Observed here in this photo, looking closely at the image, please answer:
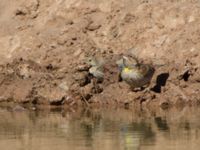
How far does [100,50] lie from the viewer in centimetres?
1296

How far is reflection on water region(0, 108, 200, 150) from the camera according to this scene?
8688 millimetres

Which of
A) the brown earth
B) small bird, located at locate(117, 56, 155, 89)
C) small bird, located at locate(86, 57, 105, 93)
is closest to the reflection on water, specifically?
the brown earth

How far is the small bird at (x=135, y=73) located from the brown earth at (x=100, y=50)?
14 cm

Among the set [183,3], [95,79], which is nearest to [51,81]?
[95,79]

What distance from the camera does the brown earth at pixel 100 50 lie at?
12180mm

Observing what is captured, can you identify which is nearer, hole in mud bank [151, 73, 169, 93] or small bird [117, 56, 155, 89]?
small bird [117, 56, 155, 89]

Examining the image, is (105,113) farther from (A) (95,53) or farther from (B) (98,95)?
(A) (95,53)

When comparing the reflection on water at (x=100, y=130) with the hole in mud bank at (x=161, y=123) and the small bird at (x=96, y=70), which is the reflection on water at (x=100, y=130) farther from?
the small bird at (x=96, y=70)

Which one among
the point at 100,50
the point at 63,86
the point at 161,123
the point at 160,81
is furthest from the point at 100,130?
the point at 100,50

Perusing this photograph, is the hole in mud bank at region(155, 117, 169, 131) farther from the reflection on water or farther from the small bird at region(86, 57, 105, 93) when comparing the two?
the small bird at region(86, 57, 105, 93)

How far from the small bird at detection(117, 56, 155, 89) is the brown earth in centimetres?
14

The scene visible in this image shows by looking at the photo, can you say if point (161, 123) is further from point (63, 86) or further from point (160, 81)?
point (63, 86)

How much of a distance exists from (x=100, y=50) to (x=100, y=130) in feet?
11.0

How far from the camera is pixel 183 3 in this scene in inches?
515
